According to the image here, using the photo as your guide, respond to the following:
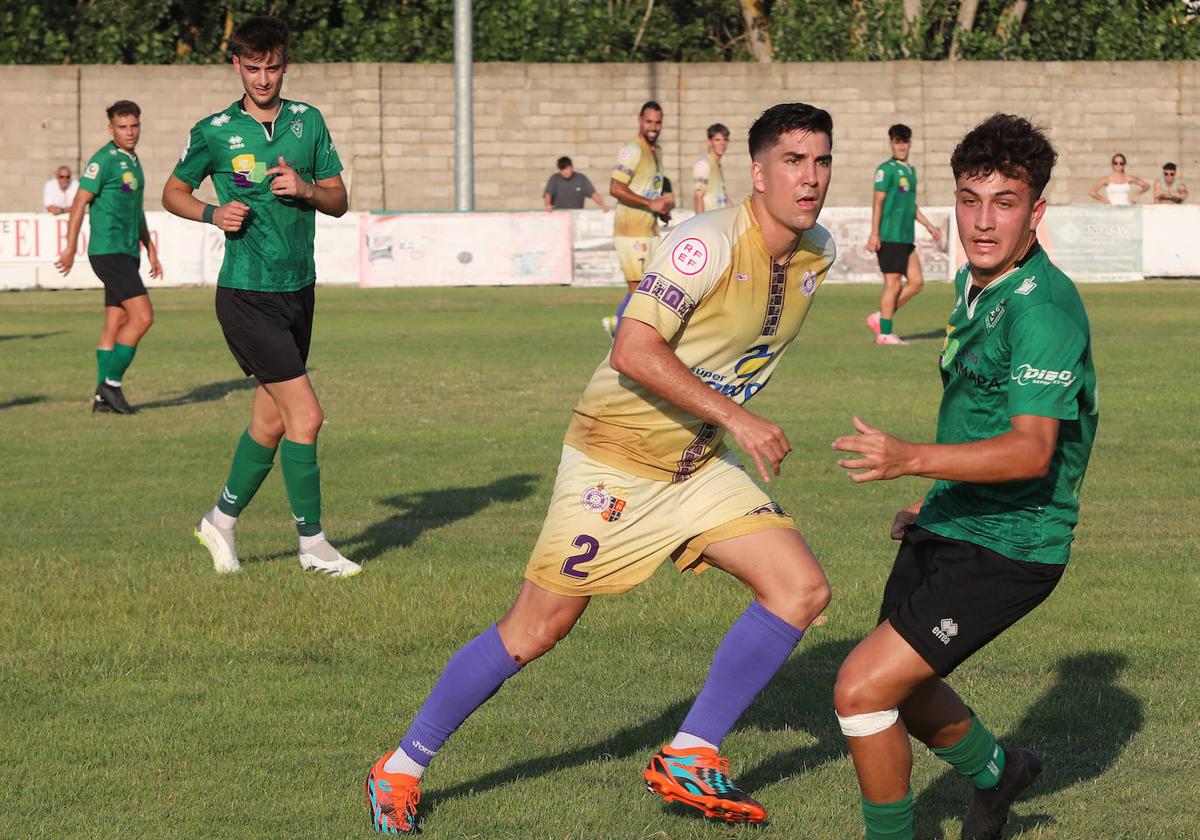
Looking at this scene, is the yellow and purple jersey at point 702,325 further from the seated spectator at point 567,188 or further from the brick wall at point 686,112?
the brick wall at point 686,112

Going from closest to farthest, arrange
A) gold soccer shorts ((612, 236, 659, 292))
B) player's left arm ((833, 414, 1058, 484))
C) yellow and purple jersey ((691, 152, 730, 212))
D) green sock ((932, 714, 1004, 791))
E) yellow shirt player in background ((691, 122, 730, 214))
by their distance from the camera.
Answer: player's left arm ((833, 414, 1058, 484)), green sock ((932, 714, 1004, 791)), gold soccer shorts ((612, 236, 659, 292)), yellow shirt player in background ((691, 122, 730, 214)), yellow and purple jersey ((691, 152, 730, 212))

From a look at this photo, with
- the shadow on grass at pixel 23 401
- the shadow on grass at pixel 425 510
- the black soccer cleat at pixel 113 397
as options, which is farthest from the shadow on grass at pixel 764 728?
the shadow on grass at pixel 23 401

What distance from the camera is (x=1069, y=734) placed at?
5.35m

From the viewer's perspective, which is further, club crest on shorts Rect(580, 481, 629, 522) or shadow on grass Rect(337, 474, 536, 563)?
shadow on grass Rect(337, 474, 536, 563)

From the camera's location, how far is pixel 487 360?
53.9 ft

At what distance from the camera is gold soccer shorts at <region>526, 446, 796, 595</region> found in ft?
15.2

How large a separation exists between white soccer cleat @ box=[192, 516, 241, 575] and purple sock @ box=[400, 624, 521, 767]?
10.7 feet

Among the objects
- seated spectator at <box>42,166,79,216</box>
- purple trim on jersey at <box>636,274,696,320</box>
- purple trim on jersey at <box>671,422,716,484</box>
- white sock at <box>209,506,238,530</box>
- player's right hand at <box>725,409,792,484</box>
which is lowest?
white sock at <box>209,506,238,530</box>

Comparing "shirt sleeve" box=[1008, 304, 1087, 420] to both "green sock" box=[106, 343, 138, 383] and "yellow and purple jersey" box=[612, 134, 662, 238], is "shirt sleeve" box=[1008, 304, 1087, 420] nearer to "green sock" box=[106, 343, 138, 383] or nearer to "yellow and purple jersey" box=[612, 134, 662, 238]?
"green sock" box=[106, 343, 138, 383]

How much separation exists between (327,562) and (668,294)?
141 inches

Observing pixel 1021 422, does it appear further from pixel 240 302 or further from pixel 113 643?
pixel 240 302

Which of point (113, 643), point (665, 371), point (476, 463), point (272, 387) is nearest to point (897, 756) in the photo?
point (665, 371)

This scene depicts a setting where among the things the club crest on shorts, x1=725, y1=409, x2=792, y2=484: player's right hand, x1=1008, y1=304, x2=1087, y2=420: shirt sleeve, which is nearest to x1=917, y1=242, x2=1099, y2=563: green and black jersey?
x1=1008, y1=304, x2=1087, y2=420: shirt sleeve

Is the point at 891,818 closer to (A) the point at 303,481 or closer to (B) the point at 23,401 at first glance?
(A) the point at 303,481
